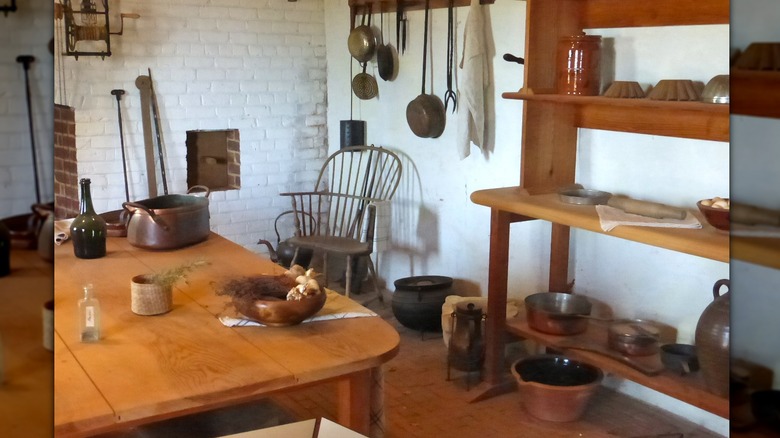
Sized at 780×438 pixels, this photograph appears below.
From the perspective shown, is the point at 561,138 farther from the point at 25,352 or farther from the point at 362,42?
the point at 25,352

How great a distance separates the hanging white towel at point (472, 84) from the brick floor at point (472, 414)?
1.79ft

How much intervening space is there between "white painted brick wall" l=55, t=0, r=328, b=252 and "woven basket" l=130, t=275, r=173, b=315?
1.10 feet

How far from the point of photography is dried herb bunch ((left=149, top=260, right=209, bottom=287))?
65.4 inches

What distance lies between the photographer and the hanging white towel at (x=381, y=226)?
88.0 inches

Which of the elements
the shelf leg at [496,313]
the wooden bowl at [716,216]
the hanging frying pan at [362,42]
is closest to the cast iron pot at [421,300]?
the shelf leg at [496,313]

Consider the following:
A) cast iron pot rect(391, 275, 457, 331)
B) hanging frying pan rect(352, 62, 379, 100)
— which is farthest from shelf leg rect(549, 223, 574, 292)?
hanging frying pan rect(352, 62, 379, 100)

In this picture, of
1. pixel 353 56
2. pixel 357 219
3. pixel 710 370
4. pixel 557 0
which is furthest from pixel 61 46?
pixel 710 370

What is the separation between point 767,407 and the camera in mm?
447

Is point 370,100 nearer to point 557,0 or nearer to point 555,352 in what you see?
point 557,0

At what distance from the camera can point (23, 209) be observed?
0.94 feet

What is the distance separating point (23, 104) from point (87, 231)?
1563mm

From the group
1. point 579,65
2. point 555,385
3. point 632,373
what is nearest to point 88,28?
point 579,65

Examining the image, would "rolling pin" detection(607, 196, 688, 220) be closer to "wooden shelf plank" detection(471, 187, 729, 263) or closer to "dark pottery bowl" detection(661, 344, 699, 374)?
"wooden shelf plank" detection(471, 187, 729, 263)

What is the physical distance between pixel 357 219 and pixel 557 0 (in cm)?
86
